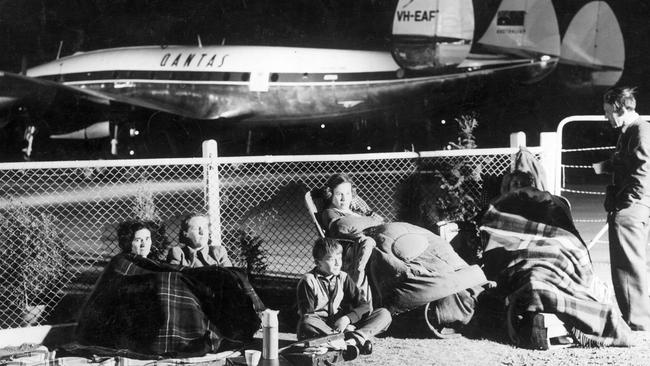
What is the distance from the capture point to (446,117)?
1582 centimetres

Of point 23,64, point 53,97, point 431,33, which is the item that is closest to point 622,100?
point 431,33

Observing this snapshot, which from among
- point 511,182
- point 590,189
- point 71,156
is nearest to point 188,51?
point 71,156

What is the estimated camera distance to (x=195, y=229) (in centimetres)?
430

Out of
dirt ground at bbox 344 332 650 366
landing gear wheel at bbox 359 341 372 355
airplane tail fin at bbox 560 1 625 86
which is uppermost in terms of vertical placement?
airplane tail fin at bbox 560 1 625 86

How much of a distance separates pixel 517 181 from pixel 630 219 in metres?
0.76

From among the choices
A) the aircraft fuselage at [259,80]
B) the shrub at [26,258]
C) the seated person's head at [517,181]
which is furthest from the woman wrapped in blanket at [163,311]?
the aircraft fuselage at [259,80]

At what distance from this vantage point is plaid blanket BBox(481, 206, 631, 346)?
395cm

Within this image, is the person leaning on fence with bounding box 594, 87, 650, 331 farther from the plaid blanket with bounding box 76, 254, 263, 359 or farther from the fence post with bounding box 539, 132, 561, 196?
the plaid blanket with bounding box 76, 254, 263, 359

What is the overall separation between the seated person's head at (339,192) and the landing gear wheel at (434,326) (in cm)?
93

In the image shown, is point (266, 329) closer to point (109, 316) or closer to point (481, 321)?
point (109, 316)

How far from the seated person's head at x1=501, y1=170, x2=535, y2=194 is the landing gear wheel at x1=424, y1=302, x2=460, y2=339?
1.01m

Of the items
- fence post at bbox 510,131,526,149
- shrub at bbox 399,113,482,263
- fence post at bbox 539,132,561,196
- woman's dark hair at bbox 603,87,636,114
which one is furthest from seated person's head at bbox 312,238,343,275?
fence post at bbox 539,132,561,196

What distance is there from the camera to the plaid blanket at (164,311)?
11.9 feet

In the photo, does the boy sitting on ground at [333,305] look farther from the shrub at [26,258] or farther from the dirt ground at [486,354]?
the shrub at [26,258]
